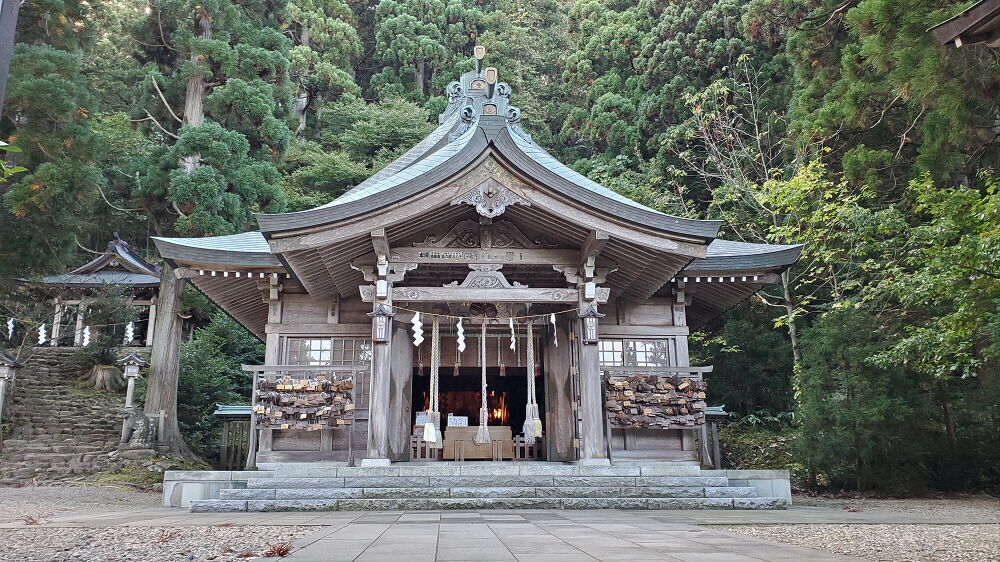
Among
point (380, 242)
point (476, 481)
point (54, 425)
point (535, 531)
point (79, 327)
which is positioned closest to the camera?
point (535, 531)

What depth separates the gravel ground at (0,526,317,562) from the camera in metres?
4.38

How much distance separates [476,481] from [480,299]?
273 centimetres

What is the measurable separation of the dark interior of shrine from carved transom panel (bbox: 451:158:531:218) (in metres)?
6.46

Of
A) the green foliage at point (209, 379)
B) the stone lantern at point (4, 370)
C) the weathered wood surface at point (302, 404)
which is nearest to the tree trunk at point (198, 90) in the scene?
the green foliage at point (209, 379)

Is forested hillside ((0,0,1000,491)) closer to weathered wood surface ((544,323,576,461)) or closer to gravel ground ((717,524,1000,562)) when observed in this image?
gravel ground ((717,524,1000,562))

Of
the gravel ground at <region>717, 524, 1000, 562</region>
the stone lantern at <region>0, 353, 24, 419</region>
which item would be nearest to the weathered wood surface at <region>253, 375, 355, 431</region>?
the gravel ground at <region>717, 524, 1000, 562</region>

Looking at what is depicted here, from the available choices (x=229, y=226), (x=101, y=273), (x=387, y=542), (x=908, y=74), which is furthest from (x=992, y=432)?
(x=101, y=273)

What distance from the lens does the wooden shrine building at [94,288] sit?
26234mm

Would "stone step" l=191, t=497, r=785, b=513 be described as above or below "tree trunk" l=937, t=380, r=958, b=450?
below

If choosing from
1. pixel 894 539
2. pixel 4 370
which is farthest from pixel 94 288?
pixel 894 539

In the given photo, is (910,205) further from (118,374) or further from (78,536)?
(118,374)

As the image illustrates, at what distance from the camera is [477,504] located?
853cm

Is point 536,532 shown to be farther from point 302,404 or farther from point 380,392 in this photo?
point 302,404

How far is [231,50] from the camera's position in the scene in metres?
18.8
